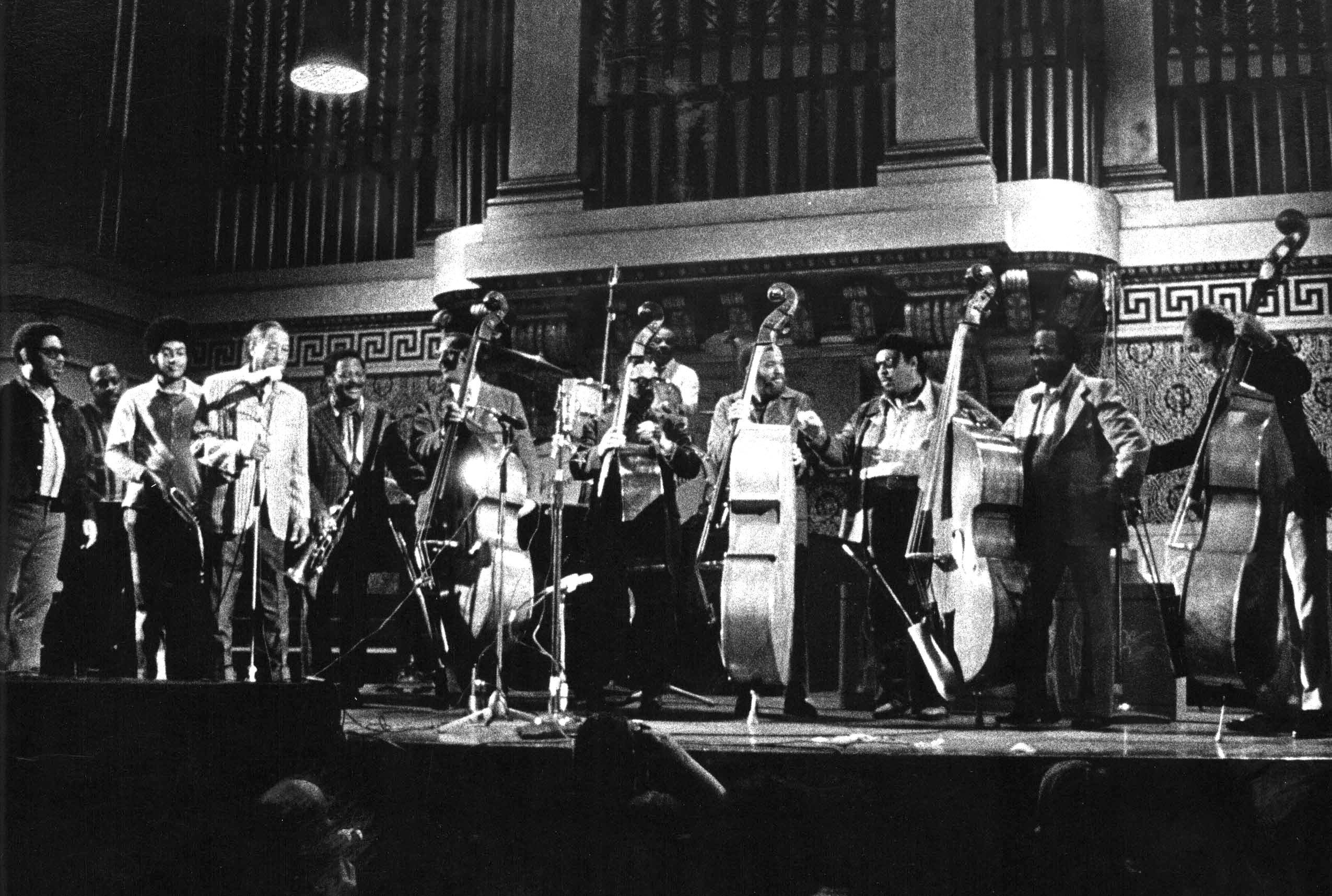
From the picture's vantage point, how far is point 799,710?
5082 mm

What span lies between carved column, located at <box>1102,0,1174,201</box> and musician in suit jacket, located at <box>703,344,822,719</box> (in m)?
1.83

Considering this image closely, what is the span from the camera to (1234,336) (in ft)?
14.7

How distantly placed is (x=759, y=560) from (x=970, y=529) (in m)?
0.70

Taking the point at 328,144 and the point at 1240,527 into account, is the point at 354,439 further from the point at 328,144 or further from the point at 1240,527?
the point at 1240,527

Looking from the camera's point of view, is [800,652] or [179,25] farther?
[179,25]

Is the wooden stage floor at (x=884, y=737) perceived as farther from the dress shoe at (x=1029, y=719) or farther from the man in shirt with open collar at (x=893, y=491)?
the man in shirt with open collar at (x=893, y=491)

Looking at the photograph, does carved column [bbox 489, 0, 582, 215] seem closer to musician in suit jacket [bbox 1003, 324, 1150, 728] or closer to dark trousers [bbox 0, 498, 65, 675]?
dark trousers [bbox 0, 498, 65, 675]

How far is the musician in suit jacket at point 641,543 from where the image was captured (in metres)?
5.20

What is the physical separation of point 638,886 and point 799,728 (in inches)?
43.0

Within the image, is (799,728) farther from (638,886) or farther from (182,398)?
(182,398)

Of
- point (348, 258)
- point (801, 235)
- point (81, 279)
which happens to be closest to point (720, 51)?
point (801, 235)

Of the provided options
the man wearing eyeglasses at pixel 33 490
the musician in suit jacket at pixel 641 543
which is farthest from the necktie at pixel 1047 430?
the man wearing eyeglasses at pixel 33 490

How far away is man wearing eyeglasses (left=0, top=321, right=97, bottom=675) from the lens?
5.31 metres

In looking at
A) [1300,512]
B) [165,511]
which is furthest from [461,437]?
[1300,512]
